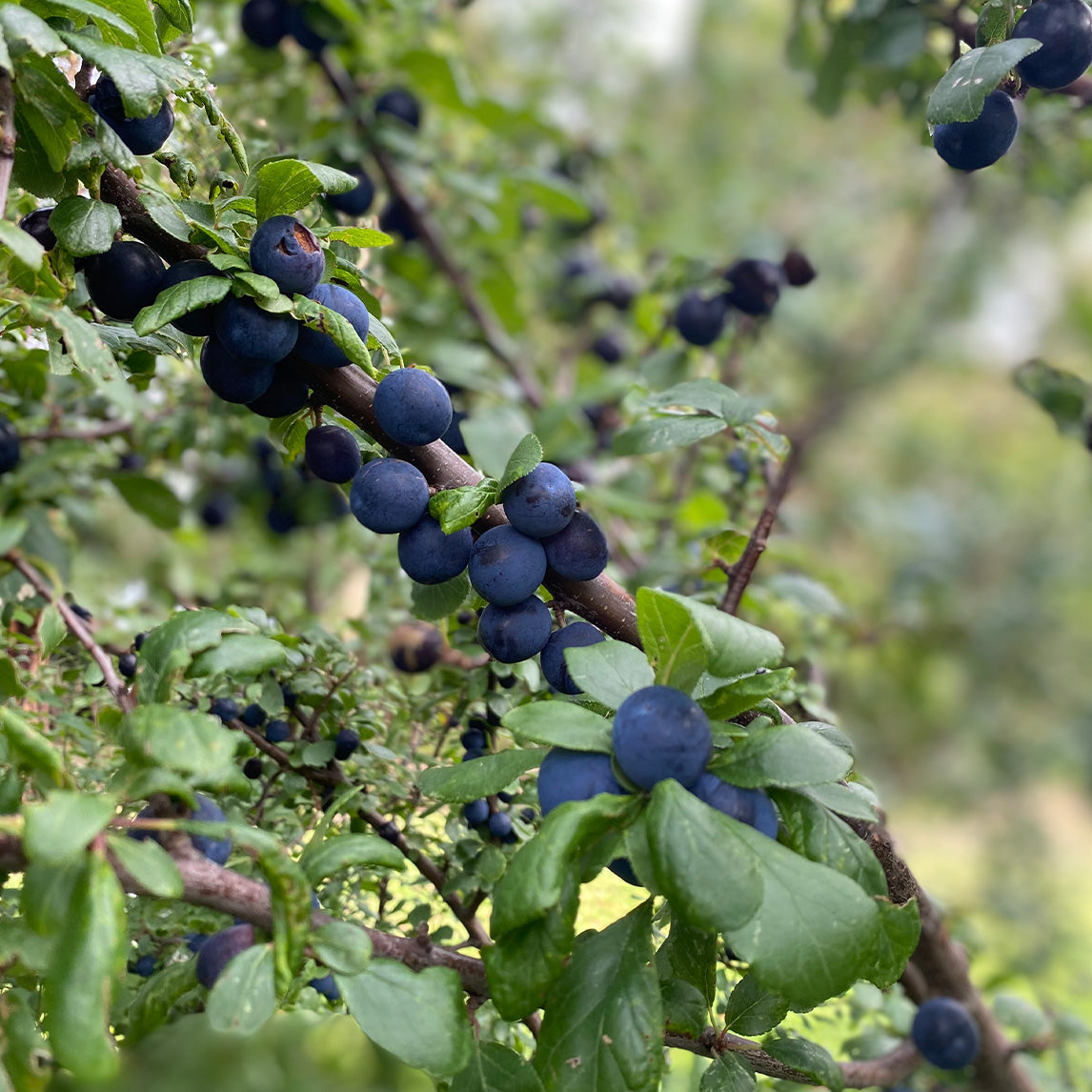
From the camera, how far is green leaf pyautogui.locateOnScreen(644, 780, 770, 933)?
353 mm

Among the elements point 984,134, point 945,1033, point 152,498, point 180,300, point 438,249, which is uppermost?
point 984,134

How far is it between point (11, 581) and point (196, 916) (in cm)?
34

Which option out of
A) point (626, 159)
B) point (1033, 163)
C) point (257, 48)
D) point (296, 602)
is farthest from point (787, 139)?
point (296, 602)

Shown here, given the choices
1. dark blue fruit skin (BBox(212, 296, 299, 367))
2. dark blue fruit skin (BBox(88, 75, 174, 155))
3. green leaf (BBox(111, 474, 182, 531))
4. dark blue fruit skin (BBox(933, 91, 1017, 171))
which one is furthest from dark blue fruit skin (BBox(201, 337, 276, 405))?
green leaf (BBox(111, 474, 182, 531))

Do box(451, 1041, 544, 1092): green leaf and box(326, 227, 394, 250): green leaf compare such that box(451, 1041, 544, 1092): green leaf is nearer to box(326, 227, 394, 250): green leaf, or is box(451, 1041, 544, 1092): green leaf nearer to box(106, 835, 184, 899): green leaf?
box(106, 835, 184, 899): green leaf

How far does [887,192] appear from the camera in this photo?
181 inches

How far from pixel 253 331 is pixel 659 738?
0.87 ft

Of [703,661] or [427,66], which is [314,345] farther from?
[427,66]

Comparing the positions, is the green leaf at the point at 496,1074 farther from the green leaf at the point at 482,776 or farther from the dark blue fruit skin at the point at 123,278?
the dark blue fruit skin at the point at 123,278

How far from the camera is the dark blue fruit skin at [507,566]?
18.2 inches

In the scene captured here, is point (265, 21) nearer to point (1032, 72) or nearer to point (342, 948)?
point (1032, 72)

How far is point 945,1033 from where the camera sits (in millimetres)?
788

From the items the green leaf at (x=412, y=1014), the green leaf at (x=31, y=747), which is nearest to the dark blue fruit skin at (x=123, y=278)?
the green leaf at (x=31, y=747)

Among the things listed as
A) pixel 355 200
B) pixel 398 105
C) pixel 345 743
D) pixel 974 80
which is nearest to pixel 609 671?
pixel 345 743
